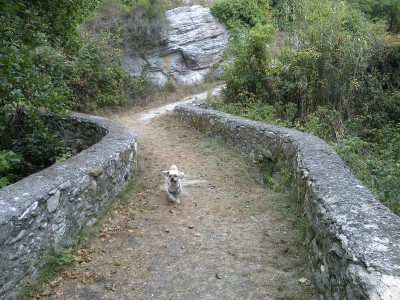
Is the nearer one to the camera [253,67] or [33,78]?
[33,78]

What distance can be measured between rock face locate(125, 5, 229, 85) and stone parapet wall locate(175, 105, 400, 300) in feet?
44.6

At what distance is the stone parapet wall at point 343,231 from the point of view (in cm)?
209

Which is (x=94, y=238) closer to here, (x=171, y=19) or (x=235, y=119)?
(x=235, y=119)

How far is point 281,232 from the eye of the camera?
4363 mm

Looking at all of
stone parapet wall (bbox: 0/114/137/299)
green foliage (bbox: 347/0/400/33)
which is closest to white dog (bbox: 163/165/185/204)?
stone parapet wall (bbox: 0/114/137/299)

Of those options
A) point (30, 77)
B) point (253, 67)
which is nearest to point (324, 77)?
point (253, 67)

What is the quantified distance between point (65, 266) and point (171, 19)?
17322mm

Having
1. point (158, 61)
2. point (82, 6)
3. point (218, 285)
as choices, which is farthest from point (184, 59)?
point (218, 285)

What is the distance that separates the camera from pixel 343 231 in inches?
102

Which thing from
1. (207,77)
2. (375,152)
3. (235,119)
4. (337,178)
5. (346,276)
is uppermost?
(346,276)

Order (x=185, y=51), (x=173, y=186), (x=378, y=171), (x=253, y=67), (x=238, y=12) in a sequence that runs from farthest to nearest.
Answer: (x=238, y=12) → (x=185, y=51) → (x=253, y=67) → (x=378, y=171) → (x=173, y=186)

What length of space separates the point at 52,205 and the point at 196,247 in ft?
5.60

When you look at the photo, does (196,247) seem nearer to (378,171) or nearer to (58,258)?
(58,258)

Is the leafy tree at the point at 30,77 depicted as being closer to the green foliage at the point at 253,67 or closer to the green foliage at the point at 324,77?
the green foliage at the point at 324,77
